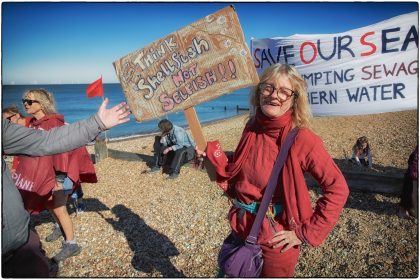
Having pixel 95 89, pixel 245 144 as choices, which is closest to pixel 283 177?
pixel 245 144

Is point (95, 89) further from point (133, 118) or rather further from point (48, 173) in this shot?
point (133, 118)

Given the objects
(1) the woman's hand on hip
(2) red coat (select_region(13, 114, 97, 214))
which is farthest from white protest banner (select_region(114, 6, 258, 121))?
(2) red coat (select_region(13, 114, 97, 214))

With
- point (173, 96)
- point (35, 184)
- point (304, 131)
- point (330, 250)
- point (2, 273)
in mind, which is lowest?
point (330, 250)

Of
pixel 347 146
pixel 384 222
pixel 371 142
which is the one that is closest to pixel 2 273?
pixel 384 222

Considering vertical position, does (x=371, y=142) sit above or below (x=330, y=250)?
above

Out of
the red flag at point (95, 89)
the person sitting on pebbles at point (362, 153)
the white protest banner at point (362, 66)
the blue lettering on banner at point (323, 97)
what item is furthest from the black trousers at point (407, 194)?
the red flag at point (95, 89)

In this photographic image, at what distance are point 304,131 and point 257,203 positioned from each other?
0.64m

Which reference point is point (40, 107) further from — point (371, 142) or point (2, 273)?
point (371, 142)

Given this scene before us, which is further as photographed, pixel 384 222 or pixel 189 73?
pixel 384 222

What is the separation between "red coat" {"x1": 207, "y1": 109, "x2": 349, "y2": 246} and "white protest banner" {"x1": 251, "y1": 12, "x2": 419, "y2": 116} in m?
3.41

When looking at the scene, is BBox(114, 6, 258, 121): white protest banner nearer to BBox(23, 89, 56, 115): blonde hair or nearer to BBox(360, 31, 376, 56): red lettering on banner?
BBox(23, 89, 56, 115): blonde hair

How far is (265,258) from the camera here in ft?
7.55

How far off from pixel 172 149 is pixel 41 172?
510cm

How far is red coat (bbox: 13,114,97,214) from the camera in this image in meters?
4.05
